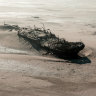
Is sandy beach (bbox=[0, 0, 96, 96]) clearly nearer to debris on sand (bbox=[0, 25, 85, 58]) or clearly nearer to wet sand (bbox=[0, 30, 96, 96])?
wet sand (bbox=[0, 30, 96, 96])

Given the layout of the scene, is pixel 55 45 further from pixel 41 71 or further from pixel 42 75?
pixel 42 75

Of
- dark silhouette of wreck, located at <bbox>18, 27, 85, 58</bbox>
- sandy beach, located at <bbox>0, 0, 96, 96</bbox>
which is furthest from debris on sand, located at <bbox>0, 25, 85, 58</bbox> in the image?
sandy beach, located at <bbox>0, 0, 96, 96</bbox>

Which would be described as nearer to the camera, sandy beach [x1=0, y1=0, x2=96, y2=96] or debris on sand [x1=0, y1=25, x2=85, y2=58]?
sandy beach [x1=0, y1=0, x2=96, y2=96]

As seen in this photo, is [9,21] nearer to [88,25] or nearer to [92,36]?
[88,25]

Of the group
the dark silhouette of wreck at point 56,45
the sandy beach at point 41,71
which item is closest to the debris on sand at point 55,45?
the dark silhouette of wreck at point 56,45

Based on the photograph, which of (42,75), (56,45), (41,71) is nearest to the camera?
(42,75)

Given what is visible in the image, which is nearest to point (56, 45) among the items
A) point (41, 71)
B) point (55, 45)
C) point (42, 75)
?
point (55, 45)

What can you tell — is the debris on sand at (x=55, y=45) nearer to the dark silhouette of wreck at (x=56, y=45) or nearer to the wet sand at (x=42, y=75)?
the dark silhouette of wreck at (x=56, y=45)

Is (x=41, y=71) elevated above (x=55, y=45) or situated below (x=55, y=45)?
below

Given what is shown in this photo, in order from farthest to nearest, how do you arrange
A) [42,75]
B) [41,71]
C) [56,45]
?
[56,45]
[41,71]
[42,75]

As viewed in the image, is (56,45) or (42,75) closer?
(42,75)

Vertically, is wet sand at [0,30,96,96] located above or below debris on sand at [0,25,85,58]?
below
